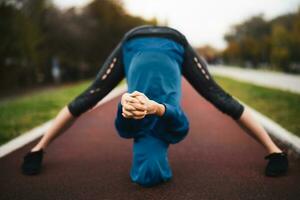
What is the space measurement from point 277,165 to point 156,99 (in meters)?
1.36

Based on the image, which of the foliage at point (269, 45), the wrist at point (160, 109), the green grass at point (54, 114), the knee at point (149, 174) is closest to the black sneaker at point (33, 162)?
the knee at point (149, 174)

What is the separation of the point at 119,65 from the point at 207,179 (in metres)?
1.47

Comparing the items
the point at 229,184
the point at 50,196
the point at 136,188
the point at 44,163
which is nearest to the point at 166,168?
the point at 136,188

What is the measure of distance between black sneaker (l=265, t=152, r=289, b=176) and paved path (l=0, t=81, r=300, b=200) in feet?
0.27

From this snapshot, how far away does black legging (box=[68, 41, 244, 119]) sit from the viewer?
4.11 metres

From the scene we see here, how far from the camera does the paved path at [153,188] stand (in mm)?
3601

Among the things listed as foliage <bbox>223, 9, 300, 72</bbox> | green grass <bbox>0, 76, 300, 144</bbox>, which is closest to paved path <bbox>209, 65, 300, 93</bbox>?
green grass <bbox>0, 76, 300, 144</bbox>

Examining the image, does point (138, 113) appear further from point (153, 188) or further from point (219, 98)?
point (219, 98)

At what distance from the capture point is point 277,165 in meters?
4.03

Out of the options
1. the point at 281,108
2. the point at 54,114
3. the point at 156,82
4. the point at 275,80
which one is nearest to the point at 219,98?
the point at 156,82

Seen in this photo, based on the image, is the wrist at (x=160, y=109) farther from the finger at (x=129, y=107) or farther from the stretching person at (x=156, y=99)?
the finger at (x=129, y=107)

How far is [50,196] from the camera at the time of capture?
11.8 ft

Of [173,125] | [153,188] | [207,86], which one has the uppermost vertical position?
[207,86]

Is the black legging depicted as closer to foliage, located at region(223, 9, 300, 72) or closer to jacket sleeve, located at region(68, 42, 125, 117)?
jacket sleeve, located at region(68, 42, 125, 117)
